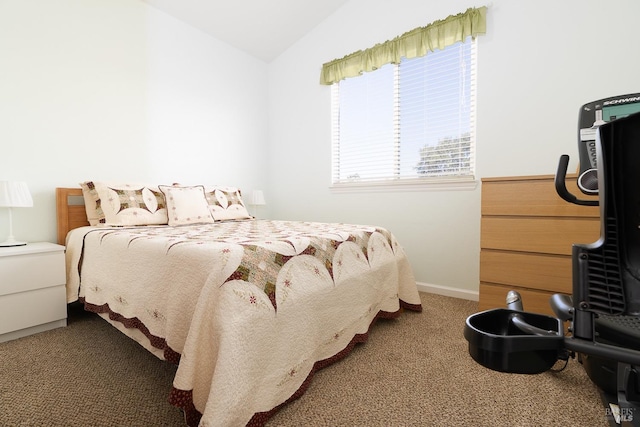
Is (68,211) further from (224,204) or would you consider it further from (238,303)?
(238,303)

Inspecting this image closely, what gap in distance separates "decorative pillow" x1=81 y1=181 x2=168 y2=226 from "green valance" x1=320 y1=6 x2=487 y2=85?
85.4 inches

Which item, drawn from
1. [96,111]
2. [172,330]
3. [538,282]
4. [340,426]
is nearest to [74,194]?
[96,111]

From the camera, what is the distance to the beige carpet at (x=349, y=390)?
1112 millimetres

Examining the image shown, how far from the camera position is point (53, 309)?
1.88m

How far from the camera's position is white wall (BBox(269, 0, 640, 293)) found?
1.99 metres

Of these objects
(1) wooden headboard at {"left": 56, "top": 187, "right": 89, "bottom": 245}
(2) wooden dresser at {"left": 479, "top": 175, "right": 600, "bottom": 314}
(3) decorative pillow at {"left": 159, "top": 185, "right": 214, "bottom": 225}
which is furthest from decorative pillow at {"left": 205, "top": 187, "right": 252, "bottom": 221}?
(2) wooden dresser at {"left": 479, "top": 175, "right": 600, "bottom": 314}

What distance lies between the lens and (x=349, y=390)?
4.19 feet

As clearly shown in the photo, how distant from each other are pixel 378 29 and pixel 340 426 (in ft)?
10.4

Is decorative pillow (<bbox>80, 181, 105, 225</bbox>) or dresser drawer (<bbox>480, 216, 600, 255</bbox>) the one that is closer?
dresser drawer (<bbox>480, 216, 600, 255</bbox>)

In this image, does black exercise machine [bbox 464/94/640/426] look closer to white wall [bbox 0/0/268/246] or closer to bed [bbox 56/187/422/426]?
bed [bbox 56/187/422/426]

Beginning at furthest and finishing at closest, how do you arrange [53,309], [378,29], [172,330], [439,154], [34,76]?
[378,29] → [439,154] → [34,76] → [53,309] → [172,330]

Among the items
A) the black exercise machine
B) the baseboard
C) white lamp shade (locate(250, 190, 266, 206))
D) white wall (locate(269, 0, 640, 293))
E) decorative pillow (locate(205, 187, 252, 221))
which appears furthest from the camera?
white lamp shade (locate(250, 190, 266, 206))

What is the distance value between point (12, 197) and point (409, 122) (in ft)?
9.86

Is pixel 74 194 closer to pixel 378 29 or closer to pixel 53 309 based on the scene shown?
pixel 53 309
